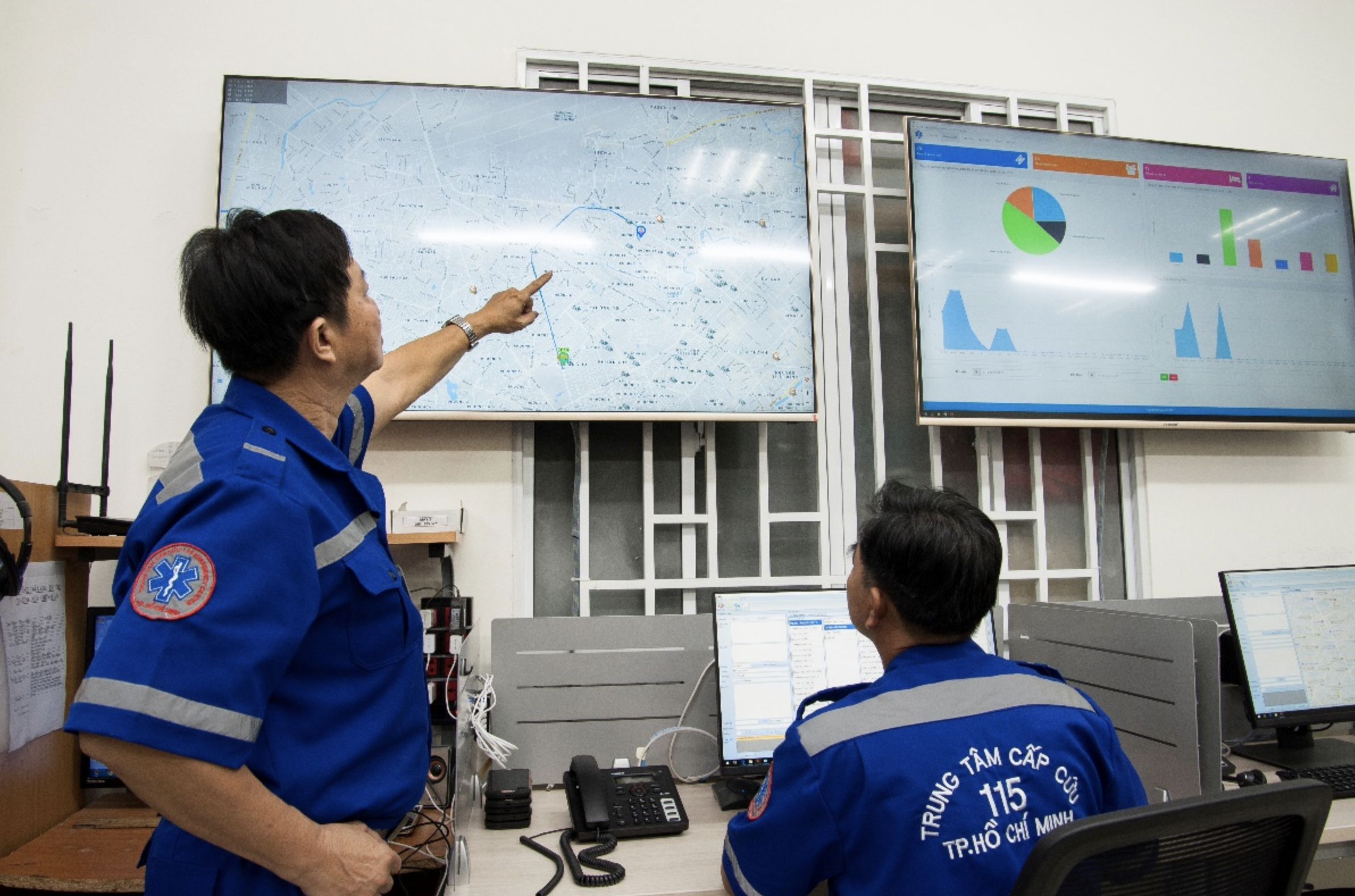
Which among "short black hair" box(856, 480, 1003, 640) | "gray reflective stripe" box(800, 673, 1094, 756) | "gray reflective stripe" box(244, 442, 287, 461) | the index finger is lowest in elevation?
"gray reflective stripe" box(800, 673, 1094, 756)

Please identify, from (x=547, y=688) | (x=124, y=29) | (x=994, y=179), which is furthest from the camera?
(x=994, y=179)

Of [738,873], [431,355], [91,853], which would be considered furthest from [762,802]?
[91,853]

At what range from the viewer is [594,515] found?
2.25 meters

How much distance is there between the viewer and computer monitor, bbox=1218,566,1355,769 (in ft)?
6.19

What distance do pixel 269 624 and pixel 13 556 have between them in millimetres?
981

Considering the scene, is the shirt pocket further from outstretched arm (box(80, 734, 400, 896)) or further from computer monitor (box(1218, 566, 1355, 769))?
computer monitor (box(1218, 566, 1355, 769))

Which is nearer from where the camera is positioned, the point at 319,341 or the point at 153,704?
the point at 153,704

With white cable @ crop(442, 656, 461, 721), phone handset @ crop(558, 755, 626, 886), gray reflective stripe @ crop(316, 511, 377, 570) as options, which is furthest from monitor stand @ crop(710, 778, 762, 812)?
gray reflective stripe @ crop(316, 511, 377, 570)

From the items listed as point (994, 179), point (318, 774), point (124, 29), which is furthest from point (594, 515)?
point (124, 29)

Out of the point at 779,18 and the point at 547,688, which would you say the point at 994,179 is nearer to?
the point at 779,18

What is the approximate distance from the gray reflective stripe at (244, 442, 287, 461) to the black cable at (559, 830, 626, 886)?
812 mm

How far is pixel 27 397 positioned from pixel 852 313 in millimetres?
2139

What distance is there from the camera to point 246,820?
853 millimetres

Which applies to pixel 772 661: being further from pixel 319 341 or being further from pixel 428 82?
pixel 428 82
